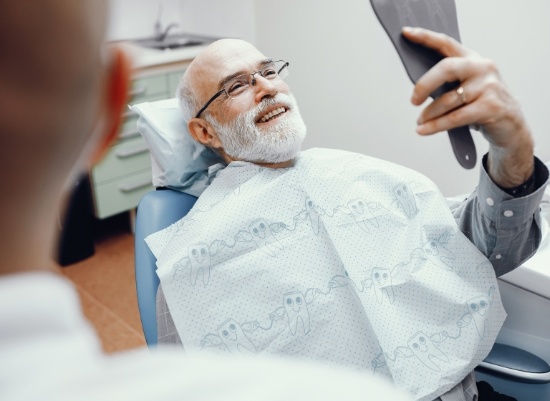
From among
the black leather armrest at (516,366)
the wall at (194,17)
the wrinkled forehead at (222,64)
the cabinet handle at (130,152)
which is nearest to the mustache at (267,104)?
the wrinkled forehead at (222,64)

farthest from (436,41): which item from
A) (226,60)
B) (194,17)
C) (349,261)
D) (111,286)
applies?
(194,17)

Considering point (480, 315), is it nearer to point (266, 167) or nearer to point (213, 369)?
point (266, 167)

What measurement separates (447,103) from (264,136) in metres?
0.67

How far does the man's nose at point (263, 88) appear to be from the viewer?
1.53 m

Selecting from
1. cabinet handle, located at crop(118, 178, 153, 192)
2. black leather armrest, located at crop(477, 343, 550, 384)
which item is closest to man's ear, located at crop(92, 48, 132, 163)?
black leather armrest, located at crop(477, 343, 550, 384)

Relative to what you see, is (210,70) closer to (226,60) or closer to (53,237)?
(226,60)

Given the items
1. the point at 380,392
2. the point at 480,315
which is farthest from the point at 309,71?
the point at 380,392

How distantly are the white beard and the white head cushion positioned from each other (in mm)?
100

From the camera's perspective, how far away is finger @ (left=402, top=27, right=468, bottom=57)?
33.8 inches

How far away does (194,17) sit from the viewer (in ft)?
10.7

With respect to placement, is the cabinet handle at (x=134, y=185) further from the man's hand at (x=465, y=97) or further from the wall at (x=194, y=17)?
the man's hand at (x=465, y=97)

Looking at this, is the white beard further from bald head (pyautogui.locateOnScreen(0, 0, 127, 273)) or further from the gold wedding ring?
bald head (pyautogui.locateOnScreen(0, 0, 127, 273))

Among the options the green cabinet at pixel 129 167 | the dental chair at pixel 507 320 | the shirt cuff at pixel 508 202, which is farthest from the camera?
the green cabinet at pixel 129 167

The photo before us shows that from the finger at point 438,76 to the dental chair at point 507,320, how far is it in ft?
2.21
